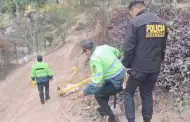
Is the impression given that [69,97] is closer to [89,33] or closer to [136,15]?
[136,15]

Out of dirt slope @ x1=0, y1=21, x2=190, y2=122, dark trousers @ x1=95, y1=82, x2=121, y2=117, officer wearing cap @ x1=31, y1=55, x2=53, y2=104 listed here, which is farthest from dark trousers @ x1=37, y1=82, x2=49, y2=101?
dark trousers @ x1=95, y1=82, x2=121, y2=117

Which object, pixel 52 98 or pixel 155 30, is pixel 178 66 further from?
pixel 52 98

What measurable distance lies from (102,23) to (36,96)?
317 cm

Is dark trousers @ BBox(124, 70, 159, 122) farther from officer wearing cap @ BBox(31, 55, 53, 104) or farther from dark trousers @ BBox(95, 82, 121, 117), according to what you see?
officer wearing cap @ BBox(31, 55, 53, 104)

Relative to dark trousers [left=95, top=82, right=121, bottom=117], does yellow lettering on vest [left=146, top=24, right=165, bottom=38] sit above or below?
above

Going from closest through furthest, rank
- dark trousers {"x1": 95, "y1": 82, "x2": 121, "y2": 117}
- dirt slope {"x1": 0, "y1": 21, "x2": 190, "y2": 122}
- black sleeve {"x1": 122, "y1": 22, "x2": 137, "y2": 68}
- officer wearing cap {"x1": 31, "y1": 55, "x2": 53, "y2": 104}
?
black sleeve {"x1": 122, "y1": 22, "x2": 137, "y2": 68}, dark trousers {"x1": 95, "y1": 82, "x2": 121, "y2": 117}, dirt slope {"x1": 0, "y1": 21, "x2": 190, "y2": 122}, officer wearing cap {"x1": 31, "y1": 55, "x2": 53, "y2": 104}

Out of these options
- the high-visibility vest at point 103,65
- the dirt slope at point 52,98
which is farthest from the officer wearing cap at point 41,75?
the high-visibility vest at point 103,65

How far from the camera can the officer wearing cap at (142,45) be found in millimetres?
5488

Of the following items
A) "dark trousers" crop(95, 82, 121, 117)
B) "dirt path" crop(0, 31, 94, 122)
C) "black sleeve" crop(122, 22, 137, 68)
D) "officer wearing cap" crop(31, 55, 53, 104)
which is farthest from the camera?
"officer wearing cap" crop(31, 55, 53, 104)

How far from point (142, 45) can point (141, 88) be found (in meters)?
0.80

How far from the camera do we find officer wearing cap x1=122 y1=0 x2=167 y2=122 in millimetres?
5488

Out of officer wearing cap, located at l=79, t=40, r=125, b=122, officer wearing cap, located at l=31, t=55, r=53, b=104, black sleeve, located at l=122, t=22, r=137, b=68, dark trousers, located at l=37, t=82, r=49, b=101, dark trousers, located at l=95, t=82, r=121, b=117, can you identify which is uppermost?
black sleeve, located at l=122, t=22, r=137, b=68

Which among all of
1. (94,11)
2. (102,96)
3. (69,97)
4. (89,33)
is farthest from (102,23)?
(102,96)

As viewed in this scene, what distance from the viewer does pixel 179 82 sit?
728 centimetres
